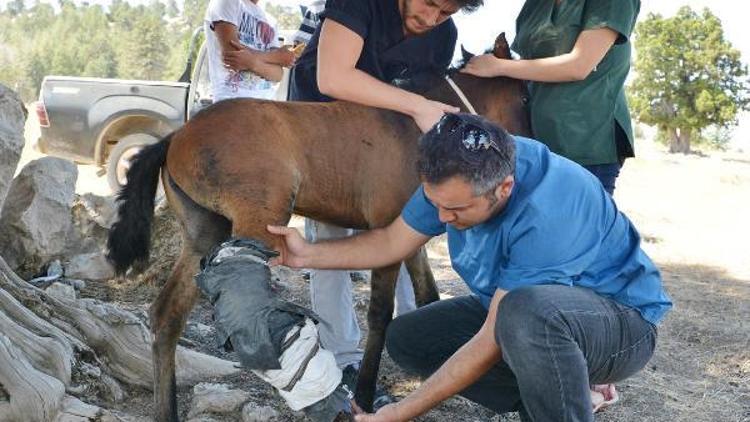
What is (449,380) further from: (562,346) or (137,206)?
(137,206)

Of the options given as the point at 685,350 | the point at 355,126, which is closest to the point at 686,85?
the point at 685,350

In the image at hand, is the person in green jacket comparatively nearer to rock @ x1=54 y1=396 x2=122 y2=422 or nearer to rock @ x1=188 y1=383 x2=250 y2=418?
rock @ x1=188 y1=383 x2=250 y2=418

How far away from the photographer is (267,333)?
8.00ft

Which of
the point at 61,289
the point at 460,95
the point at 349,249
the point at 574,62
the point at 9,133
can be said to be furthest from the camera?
the point at 61,289

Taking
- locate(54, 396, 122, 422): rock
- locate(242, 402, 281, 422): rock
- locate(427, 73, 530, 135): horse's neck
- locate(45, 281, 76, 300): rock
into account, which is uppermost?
locate(427, 73, 530, 135): horse's neck

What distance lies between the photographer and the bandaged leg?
2.45 m

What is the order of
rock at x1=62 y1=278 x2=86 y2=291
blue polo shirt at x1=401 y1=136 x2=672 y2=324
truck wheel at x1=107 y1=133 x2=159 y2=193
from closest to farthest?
blue polo shirt at x1=401 y1=136 x2=672 y2=324 → rock at x1=62 y1=278 x2=86 y2=291 → truck wheel at x1=107 y1=133 x2=159 y2=193

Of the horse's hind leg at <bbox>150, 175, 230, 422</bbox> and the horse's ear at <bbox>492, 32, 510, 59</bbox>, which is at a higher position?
the horse's ear at <bbox>492, 32, 510, 59</bbox>

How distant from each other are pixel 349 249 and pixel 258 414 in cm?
84

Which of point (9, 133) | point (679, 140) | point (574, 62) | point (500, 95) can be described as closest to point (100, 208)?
point (9, 133)

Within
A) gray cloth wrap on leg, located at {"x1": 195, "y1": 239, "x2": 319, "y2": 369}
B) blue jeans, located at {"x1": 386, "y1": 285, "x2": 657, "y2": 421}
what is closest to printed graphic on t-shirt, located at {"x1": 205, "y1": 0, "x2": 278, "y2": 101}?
gray cloth wrap on leg, located at {"x1": 195, "y1": 239, "x2": 319, "y2": 369}

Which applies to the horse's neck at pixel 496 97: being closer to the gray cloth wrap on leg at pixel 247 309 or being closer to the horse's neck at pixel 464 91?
the horse's neck at pixel 464 91

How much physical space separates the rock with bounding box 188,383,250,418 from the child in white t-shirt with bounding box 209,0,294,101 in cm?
195

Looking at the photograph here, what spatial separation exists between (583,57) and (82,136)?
26.3 ft
